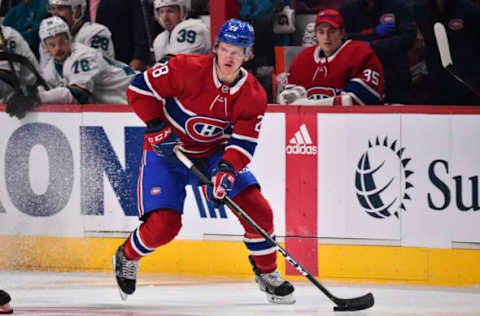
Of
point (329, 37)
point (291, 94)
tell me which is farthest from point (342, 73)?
point (291, 94)

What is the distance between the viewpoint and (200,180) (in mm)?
4320

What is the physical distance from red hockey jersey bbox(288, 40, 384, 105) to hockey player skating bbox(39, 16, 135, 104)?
1102mm

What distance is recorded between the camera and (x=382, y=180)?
4852 mm

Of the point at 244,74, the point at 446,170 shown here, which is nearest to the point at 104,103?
the point at 244,74

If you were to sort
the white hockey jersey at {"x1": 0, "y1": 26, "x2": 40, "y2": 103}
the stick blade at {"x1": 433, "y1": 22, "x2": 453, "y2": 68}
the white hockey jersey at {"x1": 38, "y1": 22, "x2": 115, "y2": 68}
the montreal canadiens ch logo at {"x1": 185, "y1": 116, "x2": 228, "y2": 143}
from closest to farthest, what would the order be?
the stick blade at {"x1": 433, "y1": 22, "x2": 453, "y2": 68}
the montreal canadiens ch logo at {"x1": 185, "y1": 116, "x2": 228, "y2": 143}
the white hockey jersey at {"x1": 0, "y1": 26, "x2": 40, "y2": 103}
the white hockey jersey at {"x1": 38, "y1": 22, "x2": 115, "y2": 68}

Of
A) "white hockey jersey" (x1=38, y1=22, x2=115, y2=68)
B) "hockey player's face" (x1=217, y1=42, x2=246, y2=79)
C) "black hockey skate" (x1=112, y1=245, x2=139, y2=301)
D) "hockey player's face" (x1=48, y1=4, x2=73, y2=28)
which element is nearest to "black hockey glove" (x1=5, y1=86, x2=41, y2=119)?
"white hockey jersey" (x1=38, y1=22, x2=115, y2=68)

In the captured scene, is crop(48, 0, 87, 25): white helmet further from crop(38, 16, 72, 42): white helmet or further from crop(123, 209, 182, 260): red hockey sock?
crop(123, 209, 182, 260): red hockey sock

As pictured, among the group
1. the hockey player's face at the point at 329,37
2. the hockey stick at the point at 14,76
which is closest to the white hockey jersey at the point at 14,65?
the hockey stick at the point at 14,76

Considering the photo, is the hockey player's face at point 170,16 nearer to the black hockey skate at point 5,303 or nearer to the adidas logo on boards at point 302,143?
the adidas logo on boards at point 302,143

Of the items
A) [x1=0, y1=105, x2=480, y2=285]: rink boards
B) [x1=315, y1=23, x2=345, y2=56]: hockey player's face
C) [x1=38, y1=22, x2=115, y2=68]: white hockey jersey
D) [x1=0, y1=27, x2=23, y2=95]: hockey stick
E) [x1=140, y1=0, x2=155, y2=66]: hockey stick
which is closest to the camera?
[x1=0, y1=105, x2=480, y2=285]: rink boards

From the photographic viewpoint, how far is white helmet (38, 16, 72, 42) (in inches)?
219

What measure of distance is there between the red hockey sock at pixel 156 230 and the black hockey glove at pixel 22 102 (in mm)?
1417

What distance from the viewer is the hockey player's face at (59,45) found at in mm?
5555

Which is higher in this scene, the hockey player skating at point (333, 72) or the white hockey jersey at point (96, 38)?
the white hockey jersey at point (96, 38)
